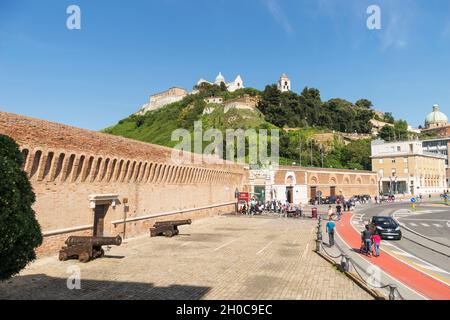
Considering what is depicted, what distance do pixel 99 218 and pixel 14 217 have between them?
12344mm

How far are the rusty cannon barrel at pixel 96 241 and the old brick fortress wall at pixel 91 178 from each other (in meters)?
1.41

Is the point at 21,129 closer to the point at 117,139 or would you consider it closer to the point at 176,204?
the point at 117,139

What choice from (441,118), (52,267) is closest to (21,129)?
(52,267)

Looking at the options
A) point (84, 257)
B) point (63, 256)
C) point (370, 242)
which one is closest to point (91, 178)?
point (63, 256)

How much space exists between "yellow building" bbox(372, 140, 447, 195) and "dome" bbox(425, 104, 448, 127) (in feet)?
223

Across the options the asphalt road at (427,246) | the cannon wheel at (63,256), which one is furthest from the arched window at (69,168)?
the asphalt road at (427,246)

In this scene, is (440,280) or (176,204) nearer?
(440,280)

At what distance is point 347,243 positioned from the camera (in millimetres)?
19938

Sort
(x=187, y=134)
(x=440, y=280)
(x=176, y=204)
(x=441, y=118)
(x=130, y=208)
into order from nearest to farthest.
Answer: (x=440, y=280)
(x=130, y=208)
(x=176, y=204)
(x=187, y=134)
(x=441, y=118)

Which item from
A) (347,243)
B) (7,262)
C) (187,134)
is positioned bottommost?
(347,243)

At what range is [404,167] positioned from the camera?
259 ft

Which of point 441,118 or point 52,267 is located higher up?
point 441,118

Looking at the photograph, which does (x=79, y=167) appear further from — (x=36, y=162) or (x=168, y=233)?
(x=168, y=233)
